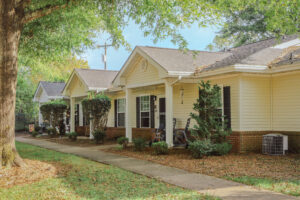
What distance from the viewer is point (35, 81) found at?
42.1 metres

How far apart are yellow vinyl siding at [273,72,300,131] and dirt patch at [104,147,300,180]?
4.29 feet

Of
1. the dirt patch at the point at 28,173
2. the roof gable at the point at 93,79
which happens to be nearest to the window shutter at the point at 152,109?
the roof gable at the point at 93,79

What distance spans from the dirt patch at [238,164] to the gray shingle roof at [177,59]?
3.54 metres

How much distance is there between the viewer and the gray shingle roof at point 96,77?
20.4 metres

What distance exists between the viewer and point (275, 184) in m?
7.11

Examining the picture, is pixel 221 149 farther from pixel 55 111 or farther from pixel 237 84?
pixel 55 111

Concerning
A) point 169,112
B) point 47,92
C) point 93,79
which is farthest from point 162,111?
point 47,92

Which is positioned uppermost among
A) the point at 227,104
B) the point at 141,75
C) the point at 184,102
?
the point at 141,75

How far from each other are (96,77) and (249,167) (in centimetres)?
1445

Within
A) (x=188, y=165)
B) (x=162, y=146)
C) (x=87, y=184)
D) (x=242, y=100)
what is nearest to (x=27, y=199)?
(x=87, y=184)

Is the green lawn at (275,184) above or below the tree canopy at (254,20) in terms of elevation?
below

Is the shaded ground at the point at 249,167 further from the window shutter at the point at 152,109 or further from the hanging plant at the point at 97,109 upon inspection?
the hanging plant at the point at 97,109

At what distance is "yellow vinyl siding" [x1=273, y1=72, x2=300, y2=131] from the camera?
11586 millimetres

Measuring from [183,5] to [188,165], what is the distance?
15.8 ft
